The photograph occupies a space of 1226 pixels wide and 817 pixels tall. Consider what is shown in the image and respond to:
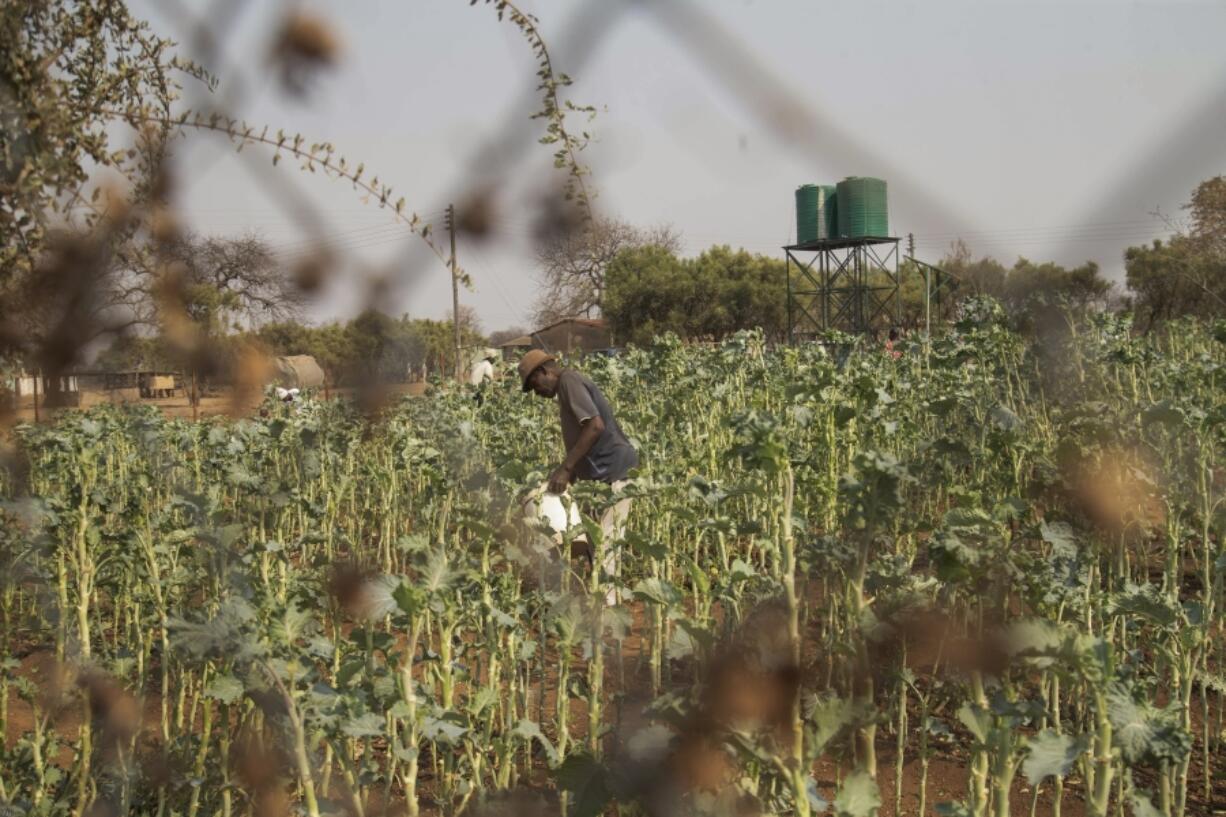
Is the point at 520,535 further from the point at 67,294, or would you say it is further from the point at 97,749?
the point at 67,294

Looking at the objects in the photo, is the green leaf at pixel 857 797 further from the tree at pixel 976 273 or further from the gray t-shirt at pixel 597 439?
the gray t-shirt at pixel 597 439

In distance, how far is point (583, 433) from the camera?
17.6 ft

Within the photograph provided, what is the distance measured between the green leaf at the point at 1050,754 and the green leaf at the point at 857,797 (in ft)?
Result: 0.79

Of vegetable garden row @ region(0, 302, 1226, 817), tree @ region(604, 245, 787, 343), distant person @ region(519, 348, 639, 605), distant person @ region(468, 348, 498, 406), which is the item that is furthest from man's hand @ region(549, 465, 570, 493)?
tree @ region(604, 245, 787, 343)

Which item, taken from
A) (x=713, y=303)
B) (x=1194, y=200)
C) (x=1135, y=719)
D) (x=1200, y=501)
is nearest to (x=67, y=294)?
Result: (x=1194, y=200)

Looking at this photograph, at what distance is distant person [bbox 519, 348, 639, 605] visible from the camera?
5.32 m

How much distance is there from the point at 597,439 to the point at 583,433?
9cm

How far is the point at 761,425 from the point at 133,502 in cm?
230

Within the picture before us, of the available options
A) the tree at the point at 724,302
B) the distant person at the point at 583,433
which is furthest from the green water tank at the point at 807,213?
the tree at the point at 724,302

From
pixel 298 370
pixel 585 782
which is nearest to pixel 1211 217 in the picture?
pixel 298 370

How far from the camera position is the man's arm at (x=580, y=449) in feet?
17.3

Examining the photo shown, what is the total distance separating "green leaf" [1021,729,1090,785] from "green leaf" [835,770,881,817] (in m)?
0.24

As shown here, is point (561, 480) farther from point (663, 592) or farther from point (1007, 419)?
point (663, 592)

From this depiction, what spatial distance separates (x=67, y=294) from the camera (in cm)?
85
